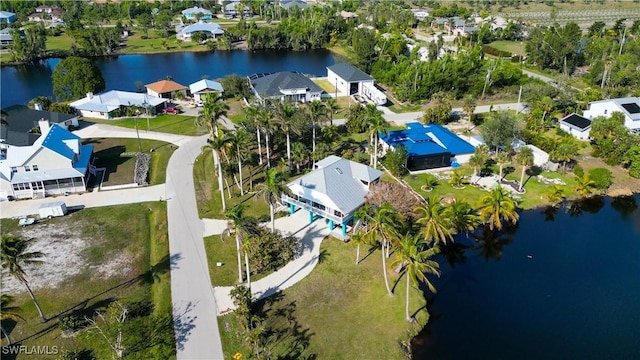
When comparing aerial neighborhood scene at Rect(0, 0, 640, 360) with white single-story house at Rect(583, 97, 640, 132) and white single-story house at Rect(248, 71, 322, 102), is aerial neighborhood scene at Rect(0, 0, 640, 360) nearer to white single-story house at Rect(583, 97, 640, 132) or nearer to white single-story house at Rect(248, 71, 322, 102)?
white single-story house at Rect(583, 97, 640, 132)

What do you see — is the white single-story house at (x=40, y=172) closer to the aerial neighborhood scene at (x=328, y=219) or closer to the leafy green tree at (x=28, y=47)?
the aerial neighborhood scene at (x=328, y=219)

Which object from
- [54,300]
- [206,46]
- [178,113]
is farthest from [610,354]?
[206,46]

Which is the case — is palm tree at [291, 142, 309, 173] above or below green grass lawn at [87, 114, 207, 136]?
above

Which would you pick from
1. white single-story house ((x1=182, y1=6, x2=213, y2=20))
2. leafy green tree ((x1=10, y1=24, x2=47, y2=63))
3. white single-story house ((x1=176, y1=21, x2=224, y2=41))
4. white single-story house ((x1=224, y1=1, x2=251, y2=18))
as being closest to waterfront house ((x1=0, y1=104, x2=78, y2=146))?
leafy green tree ((x1=10, y1=24, x2=47, y2=63))

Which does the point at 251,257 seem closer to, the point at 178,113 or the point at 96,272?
the point at 96,272

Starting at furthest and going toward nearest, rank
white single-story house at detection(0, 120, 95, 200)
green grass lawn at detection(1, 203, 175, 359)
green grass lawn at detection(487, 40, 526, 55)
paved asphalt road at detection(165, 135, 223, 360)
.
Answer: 1. green grass lawn at detection(487, 40, 526, 55)
2. white single-story house at detection(0, 120, 95, 200)
3. green grass lawn at detection(1, 203, 175, 359)
4. paved asphalt road at detection(165, 135, 223, 360)
